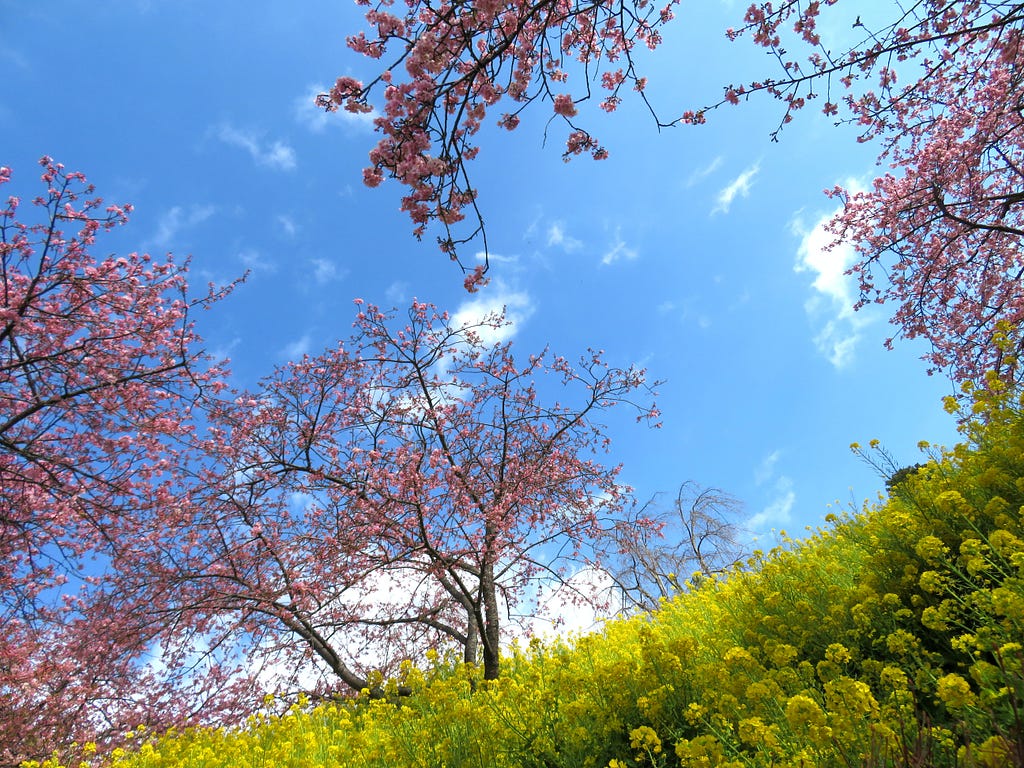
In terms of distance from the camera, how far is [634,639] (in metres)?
6.71

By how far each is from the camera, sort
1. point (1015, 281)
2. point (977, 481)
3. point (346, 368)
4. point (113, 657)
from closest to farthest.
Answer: point (977, 481), point (113, 657), point (1015, 281), point (346, 368)

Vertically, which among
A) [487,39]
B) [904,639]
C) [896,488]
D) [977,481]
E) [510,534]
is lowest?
[904,639]

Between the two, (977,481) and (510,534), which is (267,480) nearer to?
(510,534)

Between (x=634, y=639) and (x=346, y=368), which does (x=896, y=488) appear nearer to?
(x=634, y=639)

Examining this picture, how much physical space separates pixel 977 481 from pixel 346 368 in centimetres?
894

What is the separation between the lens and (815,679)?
12.5 ft

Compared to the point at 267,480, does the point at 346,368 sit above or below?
above

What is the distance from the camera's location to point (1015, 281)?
859 centimetres

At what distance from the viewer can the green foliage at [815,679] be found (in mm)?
2301

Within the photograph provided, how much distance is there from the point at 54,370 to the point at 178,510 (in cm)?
267

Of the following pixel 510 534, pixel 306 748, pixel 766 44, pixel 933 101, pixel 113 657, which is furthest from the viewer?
pixel 510 534

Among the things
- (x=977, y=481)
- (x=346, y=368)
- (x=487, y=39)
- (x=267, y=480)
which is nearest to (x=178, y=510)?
(x=267, y=480)

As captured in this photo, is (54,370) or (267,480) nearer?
(54,370)

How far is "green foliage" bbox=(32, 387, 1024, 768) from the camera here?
230 centimetres
